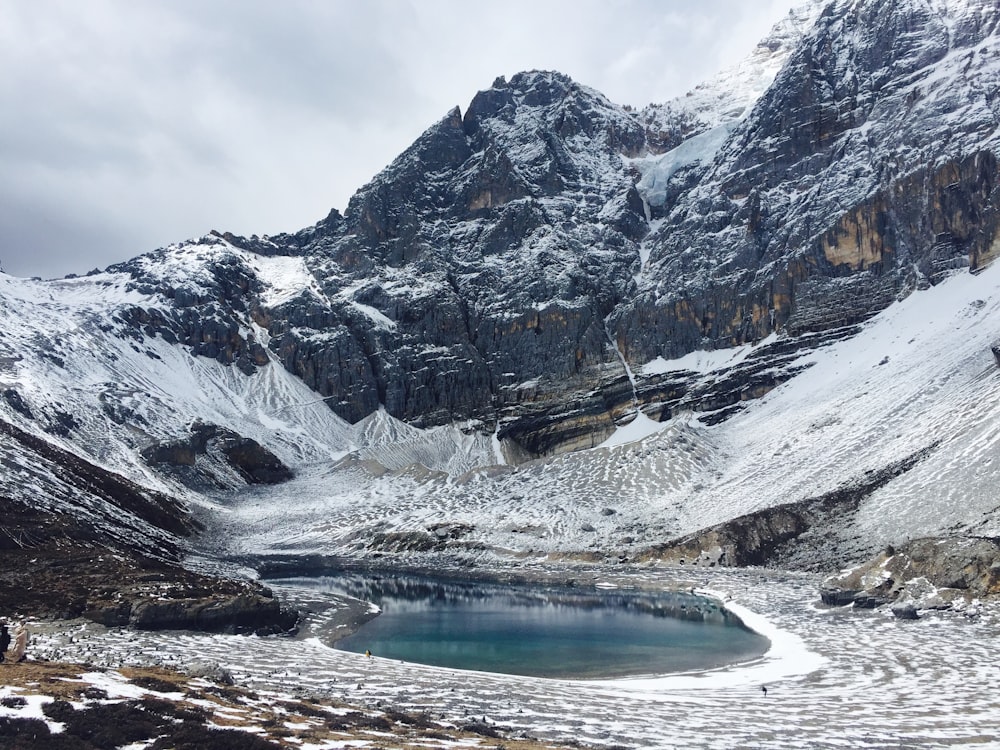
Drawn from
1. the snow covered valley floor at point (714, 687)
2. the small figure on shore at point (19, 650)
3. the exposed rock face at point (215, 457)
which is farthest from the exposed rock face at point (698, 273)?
the small figure on shore at point (19, 650)

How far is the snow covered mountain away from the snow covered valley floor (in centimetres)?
2739

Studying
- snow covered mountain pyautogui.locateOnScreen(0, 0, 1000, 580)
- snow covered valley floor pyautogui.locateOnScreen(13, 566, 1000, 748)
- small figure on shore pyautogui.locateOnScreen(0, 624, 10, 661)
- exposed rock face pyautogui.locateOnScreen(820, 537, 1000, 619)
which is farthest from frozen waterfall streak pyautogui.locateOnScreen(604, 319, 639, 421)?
small figure on shore pyautogui.locateOnScreen(0, 624, 10, 661)

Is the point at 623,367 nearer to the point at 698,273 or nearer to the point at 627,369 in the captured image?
the point at 627,369

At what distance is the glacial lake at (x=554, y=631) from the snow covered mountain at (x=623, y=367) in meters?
21.6

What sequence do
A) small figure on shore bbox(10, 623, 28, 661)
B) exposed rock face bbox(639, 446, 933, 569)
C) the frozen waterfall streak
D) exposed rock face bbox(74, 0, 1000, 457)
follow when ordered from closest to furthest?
1. small figure on shore bbox(10, 623, 28, 661)
2. exposed rock face bbox(639, 446, 933, 569)
3. exposed rock face bbox(74, 0, 1000, 457)
4. the frozen waterfall streak

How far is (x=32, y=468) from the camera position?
232 feet

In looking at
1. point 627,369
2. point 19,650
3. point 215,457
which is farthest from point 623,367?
point 19,650

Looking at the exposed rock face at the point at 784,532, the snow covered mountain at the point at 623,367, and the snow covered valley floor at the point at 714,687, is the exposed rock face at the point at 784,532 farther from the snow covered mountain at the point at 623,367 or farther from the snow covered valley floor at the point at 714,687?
the snow covered valley floor at the point at 714,687

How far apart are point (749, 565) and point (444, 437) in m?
99.5

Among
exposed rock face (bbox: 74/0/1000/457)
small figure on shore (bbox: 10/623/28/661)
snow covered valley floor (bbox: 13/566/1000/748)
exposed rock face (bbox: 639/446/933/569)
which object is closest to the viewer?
snow covered valley floor (bbox: 13/566/1000/748)

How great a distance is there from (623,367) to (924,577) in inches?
4458

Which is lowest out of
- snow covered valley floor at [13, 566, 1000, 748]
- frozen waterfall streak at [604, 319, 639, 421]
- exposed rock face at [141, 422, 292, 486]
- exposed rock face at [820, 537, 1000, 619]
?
snow covered valley floor at [13, 566, 1000, 748]

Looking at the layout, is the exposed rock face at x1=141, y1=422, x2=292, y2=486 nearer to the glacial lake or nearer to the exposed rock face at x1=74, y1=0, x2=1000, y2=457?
the exposed rock face at x1=74, y1=0, x2=1000, y2=457

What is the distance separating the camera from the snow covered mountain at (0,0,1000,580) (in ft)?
295
